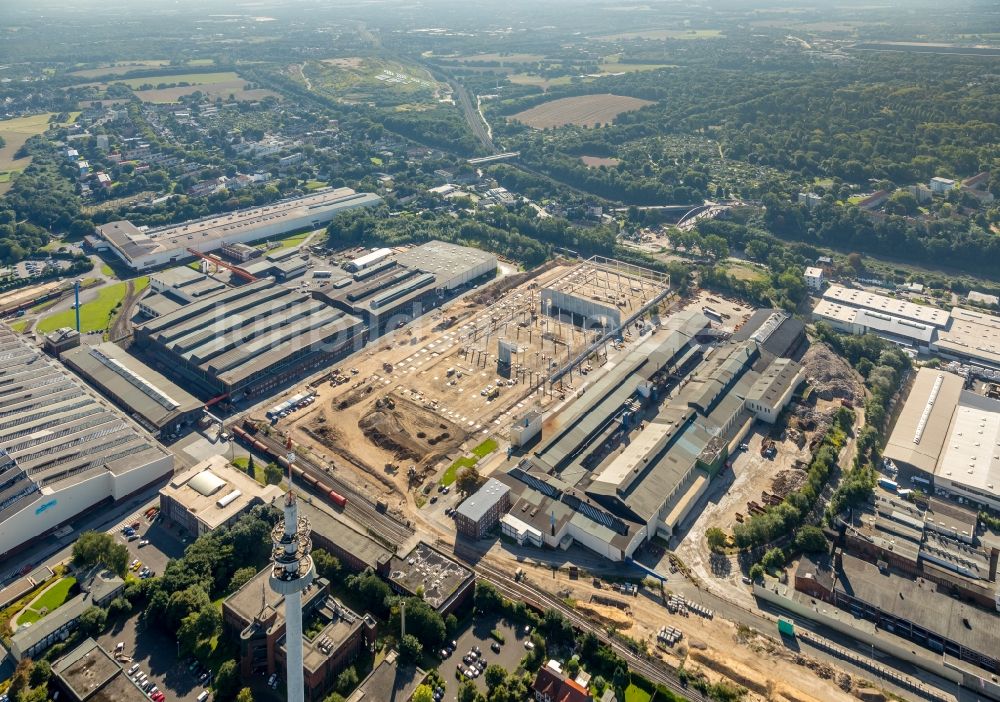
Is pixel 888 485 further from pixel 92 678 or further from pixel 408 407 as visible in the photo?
pixel 92 678

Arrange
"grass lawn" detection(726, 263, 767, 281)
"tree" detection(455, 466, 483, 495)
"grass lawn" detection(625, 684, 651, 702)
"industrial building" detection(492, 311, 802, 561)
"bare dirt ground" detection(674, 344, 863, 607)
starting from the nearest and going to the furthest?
"grass lawn" detection(625, 684, 651, 702) < "bare dirt ground" detection(674, 344, 863, 607) < "industrial building" detection(492, 311, 802, 561) < "tree" detection(455, 466, 483, 495) < "grass lawn" detection(726, 263, 767, 281)

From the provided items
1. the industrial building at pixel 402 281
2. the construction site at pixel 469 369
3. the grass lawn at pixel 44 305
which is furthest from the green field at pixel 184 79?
the construction site at pixel 469 369

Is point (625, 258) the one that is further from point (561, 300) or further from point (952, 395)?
point (952, 395)

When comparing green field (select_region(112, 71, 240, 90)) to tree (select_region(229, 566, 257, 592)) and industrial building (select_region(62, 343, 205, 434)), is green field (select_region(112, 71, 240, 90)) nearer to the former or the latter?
industrial building (select_region(62, 343, 205, 434))

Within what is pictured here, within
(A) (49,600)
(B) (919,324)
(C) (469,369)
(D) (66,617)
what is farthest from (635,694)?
(B) (919,324)

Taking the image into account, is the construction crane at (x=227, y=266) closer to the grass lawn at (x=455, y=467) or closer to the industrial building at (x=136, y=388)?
the industrial building at (x=136, y=388)

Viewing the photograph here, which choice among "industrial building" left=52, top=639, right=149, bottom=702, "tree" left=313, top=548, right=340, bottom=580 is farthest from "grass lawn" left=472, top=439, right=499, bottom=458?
"industrial building" left=52, top=639, right=149, bottom=702

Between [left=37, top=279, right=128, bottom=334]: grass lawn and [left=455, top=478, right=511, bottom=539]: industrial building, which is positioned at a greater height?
[left=455, top=478, right=511, bottom=539]: industrial building

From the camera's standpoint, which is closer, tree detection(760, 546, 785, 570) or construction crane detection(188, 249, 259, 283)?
tree detection(760, 546, 785, 570)
